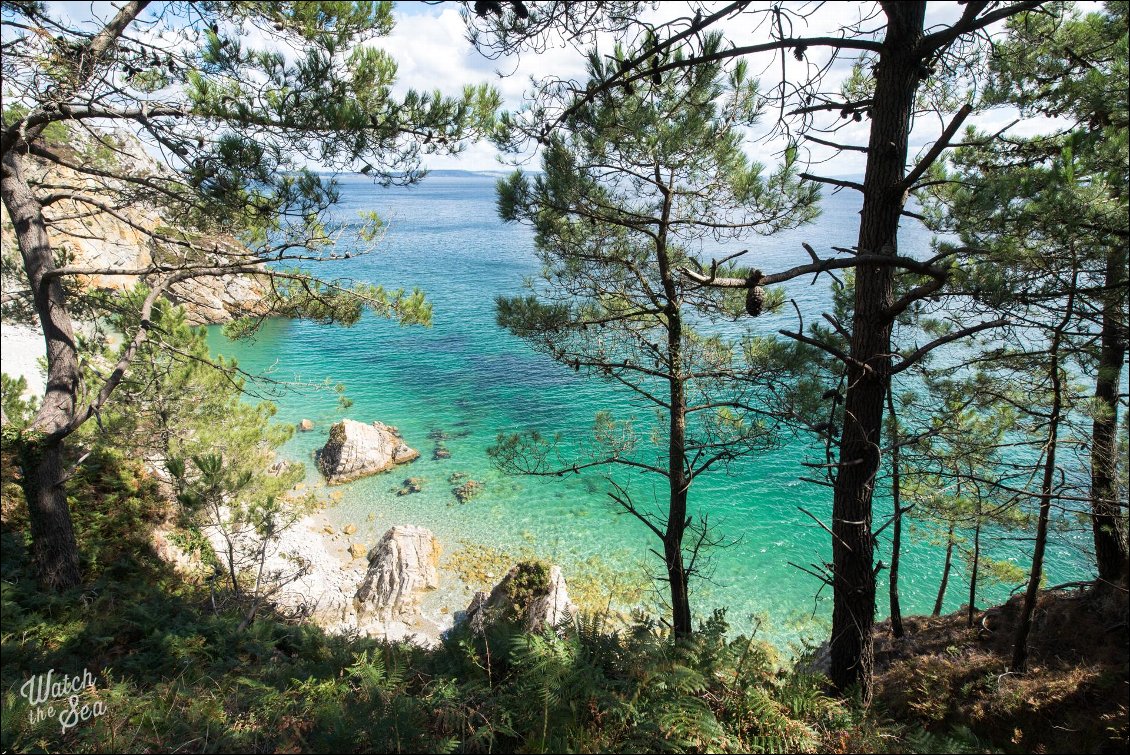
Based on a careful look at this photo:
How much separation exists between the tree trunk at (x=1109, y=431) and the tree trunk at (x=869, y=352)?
118 centimetres

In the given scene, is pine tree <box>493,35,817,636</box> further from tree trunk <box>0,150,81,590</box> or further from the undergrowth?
tree trunk <box>0,150,81,590</box>

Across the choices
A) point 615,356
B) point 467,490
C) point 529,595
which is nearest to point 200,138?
point 615,356

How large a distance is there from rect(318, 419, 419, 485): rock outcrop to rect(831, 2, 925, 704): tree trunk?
15.2 meters

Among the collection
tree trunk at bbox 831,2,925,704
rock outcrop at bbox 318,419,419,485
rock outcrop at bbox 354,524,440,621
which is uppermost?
tree trunk at bbox 831,2,925,704

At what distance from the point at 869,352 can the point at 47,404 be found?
7883 mm

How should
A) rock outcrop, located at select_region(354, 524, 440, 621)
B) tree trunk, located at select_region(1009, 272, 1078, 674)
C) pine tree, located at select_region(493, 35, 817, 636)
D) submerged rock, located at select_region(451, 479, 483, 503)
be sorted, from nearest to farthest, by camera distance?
1. tree trunk, located at select_region(1009, 272, 1078, 674)
2. pine tree, located at select_region(493, 35, 817, 636)
3. rock outcrop, located at select_region(354, 524, 440, 621)
4. submerged rock, located at select_region(451, 479, 483, 503)

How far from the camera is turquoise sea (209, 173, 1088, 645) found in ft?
40.9

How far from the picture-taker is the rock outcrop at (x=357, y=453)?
17.2m

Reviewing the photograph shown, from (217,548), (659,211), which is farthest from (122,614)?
(659,211)

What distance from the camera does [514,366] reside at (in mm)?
25547

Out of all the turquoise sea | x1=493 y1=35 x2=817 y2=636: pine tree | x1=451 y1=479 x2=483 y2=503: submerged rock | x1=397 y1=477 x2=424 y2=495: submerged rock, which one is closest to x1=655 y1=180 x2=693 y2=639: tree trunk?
x1=493 y1=35 x2=817 y2=636: pine tree

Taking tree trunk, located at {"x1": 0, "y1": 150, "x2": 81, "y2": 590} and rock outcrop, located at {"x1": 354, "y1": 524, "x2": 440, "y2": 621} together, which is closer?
tree trunk, located at {"x1": 0, "y1": 150, "x2": 81, "y2": 590}

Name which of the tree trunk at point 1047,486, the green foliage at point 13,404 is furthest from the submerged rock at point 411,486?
the tree trunk at point 1047,486

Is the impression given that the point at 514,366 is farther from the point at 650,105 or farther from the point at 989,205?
the point at 989,205
